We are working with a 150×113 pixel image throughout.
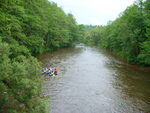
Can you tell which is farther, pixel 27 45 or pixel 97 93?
pixel 27 45

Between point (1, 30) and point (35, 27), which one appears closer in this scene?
point (1, 30)

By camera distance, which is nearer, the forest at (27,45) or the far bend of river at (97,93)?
the forest at (27,45)

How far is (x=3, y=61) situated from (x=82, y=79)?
12.0m

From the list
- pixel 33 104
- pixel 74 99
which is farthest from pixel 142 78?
pixel 33 104

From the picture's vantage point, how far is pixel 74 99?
1274 centimetres

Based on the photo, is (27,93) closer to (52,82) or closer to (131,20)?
(52,82)

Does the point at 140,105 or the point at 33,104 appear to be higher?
the point at 33,104

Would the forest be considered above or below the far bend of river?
above

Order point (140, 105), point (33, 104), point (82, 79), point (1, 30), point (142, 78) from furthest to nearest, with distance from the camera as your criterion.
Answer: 1. point (142, 78)
2. point (82, 79)
3. point (1, 30)
4. point (140, 105)
5. point (33, 104)

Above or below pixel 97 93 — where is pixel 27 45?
above

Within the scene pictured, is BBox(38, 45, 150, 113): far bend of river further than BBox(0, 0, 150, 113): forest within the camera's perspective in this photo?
Yes

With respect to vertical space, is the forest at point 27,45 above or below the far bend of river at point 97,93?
above

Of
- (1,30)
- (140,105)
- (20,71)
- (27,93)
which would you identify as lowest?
(140,105)

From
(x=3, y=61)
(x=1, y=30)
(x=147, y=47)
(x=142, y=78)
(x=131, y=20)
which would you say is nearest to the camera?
(x=3, y=61)
